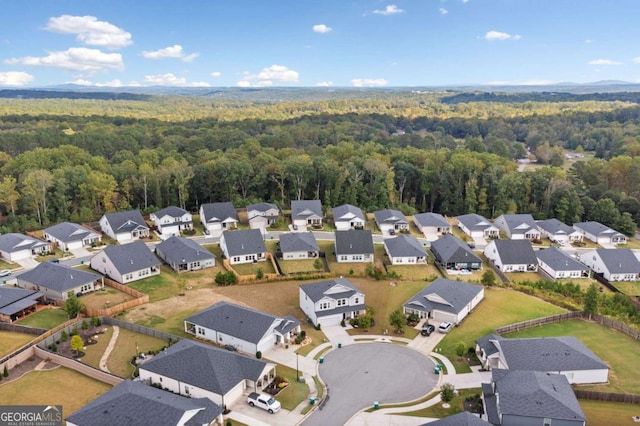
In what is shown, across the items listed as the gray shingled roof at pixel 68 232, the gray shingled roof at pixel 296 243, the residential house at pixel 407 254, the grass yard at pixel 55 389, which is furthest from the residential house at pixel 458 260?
the gray shingled roof at pixel 68 232

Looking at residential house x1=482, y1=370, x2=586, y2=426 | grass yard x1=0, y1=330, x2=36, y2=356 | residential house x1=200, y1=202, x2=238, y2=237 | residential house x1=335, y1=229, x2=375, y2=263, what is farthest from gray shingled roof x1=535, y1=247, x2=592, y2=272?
grass yard x1=0, y1=330, x2=36, y2=356

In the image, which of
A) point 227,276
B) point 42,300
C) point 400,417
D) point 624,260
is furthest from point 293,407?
point 624,260

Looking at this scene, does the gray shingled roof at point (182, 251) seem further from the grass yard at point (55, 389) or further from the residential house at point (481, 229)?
the residential house at point (481, 229)

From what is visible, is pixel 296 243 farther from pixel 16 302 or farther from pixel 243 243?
pixel 16 302

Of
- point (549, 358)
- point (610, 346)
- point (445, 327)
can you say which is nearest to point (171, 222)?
point (445, 327)

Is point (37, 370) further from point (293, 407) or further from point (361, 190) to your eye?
point (361, 190)

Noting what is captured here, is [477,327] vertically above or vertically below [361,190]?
below
